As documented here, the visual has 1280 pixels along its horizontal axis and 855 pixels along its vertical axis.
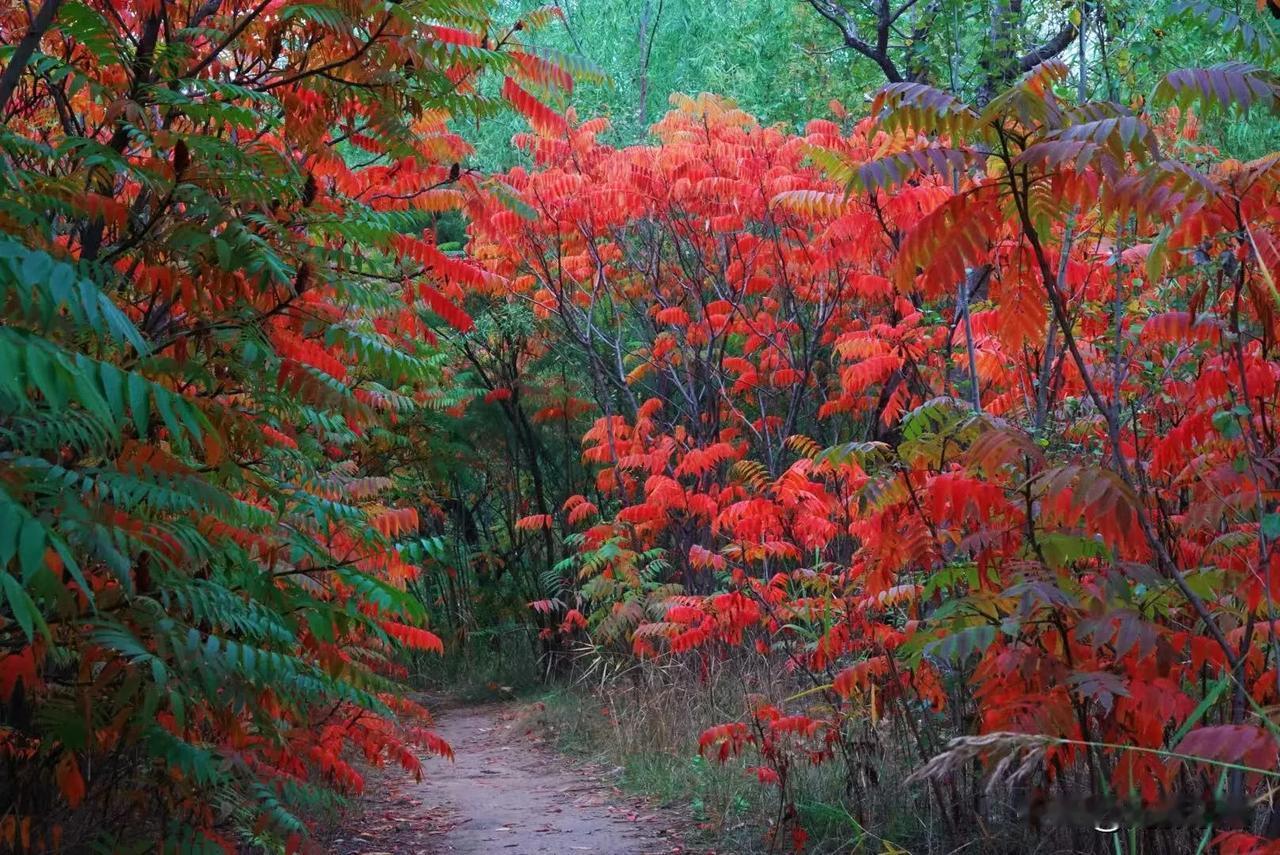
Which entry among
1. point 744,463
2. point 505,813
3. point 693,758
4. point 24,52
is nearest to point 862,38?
point 744,463

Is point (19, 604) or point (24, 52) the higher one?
point (24, 52)

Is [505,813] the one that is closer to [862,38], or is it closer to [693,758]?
[693,758]

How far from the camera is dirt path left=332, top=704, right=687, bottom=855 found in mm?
7125

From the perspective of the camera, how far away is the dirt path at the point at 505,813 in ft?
23.4

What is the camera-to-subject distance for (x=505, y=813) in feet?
26.9

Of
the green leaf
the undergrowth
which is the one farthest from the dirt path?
the green leaf

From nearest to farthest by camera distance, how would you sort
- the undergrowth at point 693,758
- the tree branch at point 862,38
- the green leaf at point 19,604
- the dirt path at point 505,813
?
1. the green leaf at point 19,604
2. the undergrowth at point 693,758
3. the dirt path at point 505,813
4. the tree branch at point 862,38

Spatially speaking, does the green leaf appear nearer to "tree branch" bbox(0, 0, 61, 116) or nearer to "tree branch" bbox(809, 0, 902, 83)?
"tree branch" bbox(0, 0, 61, 116)

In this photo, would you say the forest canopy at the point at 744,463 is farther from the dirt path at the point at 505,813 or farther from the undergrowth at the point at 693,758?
the dirt path at the point at 505,813

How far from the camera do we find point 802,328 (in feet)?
37.1

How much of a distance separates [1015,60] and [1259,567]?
4338 millimetres

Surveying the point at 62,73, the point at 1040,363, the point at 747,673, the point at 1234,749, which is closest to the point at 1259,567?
the point at 1234,749

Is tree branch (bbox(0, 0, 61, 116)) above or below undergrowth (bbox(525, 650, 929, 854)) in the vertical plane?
above

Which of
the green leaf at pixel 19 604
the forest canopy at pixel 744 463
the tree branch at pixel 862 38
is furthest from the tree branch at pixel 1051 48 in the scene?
the green leaf at pixel 19 604
